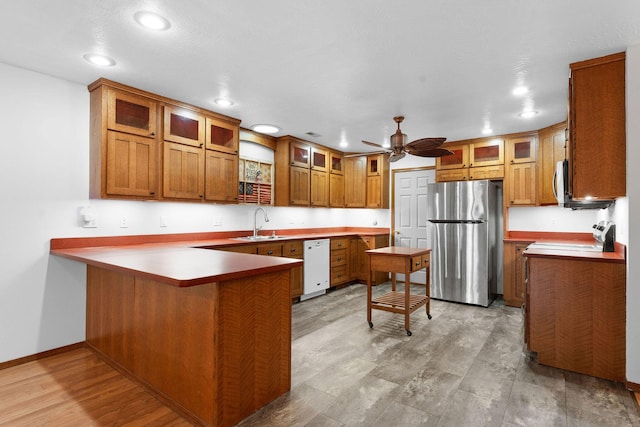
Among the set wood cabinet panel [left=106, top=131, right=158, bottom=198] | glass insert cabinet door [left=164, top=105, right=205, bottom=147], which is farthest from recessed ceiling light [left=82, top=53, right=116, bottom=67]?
glass insert cabinet door [left=164, top=105, right=205, bottom=147]

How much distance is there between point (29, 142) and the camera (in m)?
2.83

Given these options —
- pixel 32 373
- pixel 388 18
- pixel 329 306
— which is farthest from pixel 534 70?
pixel 32 373

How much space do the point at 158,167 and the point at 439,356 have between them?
125 inches

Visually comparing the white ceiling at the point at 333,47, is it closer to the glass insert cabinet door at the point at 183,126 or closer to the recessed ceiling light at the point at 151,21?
the recessed ceiling light at the point at 151,21

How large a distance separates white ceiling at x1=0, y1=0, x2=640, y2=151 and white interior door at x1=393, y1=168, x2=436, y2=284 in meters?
2.25

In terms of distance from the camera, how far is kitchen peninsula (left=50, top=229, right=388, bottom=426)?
6.10 ft

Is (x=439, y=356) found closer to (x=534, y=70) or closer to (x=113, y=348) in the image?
(x=534, y=70)

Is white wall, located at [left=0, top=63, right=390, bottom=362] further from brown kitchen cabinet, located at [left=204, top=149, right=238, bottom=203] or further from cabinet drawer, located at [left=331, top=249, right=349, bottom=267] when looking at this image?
cabinet drawer, located at [left=331, top=249, right=349, bottom=267]

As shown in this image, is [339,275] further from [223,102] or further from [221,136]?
[223,102]

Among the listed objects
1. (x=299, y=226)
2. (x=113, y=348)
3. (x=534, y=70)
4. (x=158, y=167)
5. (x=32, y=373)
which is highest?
(x=534, y=70)

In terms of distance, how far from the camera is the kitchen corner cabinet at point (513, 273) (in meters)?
4.43

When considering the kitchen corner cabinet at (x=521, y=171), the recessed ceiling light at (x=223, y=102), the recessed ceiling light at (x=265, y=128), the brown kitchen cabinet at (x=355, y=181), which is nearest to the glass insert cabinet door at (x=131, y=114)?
the recessed ceiling light at (x=223, y=102)

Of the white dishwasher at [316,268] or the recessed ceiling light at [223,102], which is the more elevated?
the recessed ceiling light at [223,102]

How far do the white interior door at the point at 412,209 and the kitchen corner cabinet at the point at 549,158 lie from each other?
64.2 inches
